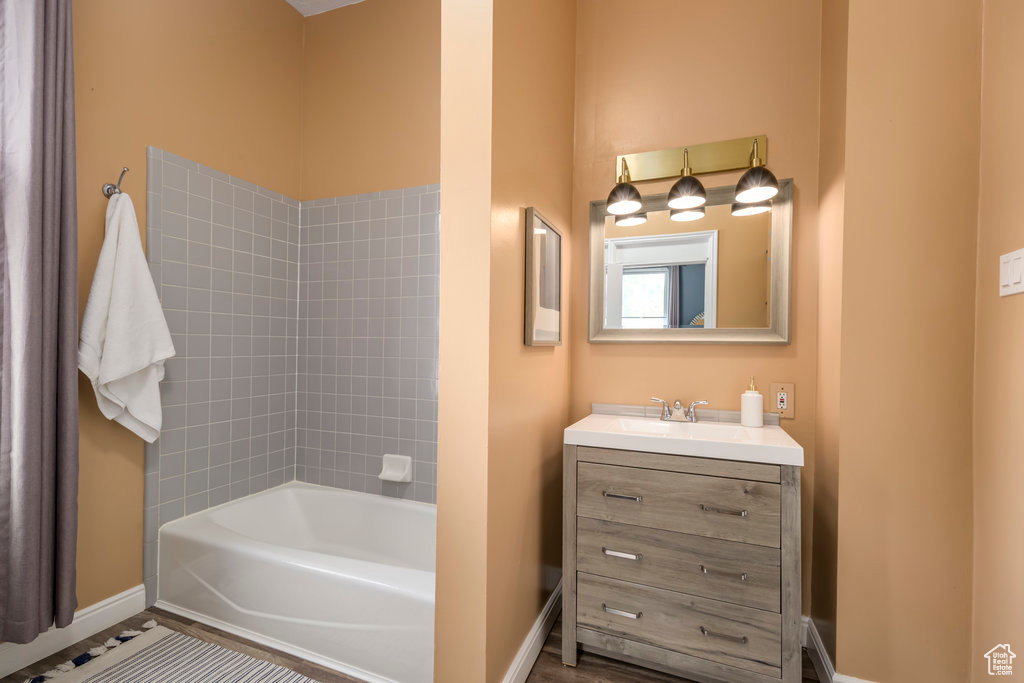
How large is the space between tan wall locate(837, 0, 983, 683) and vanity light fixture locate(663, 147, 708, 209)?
1.63ft

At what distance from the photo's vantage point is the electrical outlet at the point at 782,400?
6.33ft

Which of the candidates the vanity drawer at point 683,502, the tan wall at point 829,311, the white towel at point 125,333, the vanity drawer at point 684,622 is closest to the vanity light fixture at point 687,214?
the tan wall at point 829,311

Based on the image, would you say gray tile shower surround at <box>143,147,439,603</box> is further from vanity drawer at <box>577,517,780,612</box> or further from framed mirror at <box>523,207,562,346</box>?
vanity drawer at <box>577,517,780,612</box>

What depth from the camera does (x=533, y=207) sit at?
68.0 inches

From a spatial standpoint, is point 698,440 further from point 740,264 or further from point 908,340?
point 740,264

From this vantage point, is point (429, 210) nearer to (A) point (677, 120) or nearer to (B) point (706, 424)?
(A) point (677, 120)

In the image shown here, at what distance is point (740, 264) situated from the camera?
199 cm

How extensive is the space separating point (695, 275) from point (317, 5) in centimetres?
253

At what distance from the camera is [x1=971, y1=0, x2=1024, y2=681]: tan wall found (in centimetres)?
121

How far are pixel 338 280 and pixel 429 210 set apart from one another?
0.67 meters

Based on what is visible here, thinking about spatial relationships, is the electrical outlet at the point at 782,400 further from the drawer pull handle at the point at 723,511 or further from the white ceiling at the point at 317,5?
the white ceiling at the point at 317,5

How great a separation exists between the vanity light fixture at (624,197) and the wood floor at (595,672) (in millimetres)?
1792

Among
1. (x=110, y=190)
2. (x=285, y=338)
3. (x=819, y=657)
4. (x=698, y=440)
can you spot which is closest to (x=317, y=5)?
(x=110, y=190)

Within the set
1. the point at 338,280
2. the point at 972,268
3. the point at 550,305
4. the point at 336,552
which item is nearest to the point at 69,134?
the point at 338,280
